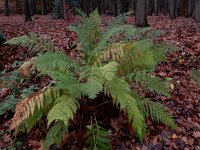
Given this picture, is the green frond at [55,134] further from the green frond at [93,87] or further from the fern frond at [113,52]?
the fern frond at [113,52]

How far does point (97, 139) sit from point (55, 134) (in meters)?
0.60

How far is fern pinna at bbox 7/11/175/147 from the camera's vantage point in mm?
4566

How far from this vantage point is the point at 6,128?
5902 mm

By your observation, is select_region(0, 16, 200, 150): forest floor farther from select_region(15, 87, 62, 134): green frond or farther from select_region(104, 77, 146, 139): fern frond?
select_region(104, 77, 146, 139): fern frond

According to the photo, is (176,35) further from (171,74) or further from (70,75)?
(70,75)

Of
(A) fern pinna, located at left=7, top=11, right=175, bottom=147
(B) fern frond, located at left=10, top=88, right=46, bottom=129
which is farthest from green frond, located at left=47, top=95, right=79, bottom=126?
(B) fern frond, located at left=10, top=88, right=46, bottom=129

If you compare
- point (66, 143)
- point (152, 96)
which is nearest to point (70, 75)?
point (66, 143)

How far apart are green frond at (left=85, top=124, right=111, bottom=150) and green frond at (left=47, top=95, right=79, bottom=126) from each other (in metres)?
0.47

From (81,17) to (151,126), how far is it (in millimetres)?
2093

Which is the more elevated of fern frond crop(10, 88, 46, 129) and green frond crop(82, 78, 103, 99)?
green frond crop(82, 78, 103, 99)

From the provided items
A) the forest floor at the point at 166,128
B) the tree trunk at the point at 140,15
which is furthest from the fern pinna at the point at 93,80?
the tree trunk at the point at 140,15

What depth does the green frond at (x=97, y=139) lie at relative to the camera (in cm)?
484

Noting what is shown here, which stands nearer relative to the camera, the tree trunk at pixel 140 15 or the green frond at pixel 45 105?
the green frond at pixel 45 105

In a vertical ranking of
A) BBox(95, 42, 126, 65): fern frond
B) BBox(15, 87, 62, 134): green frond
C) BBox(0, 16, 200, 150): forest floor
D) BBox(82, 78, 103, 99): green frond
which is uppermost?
BBox(95, 42, 126, 65): fern frond
